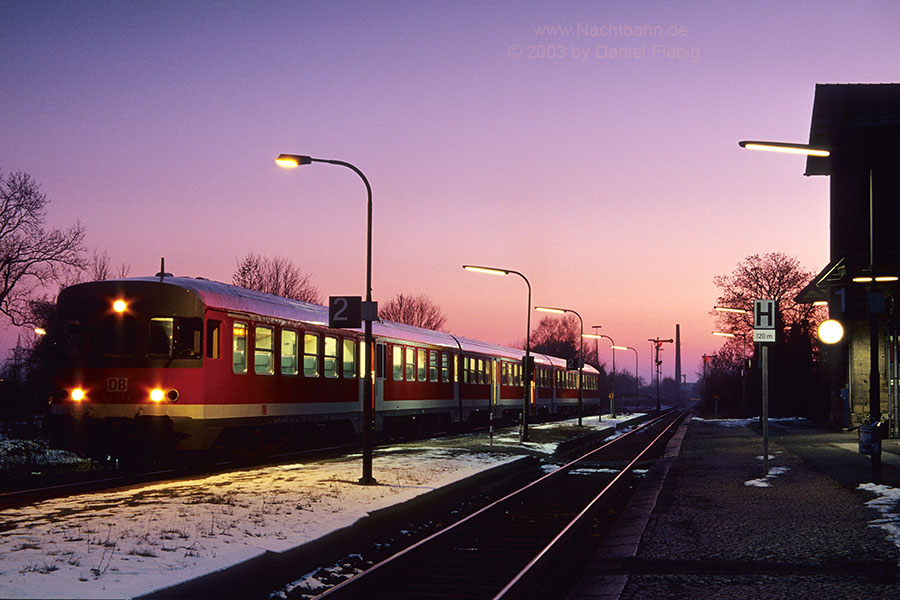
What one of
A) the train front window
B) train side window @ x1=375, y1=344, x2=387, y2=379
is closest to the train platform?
the train front window

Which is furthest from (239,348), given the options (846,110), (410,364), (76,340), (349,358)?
(846,110)

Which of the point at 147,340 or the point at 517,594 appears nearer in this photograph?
the point at 517,594

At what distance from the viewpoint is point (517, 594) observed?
8.09 m

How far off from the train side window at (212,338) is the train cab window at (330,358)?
471cm

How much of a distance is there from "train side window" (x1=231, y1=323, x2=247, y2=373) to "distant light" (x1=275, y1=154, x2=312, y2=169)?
3.67 metres

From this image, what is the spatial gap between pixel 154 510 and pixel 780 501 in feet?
28.5

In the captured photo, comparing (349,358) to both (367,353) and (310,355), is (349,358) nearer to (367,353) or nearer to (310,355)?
(310,355)

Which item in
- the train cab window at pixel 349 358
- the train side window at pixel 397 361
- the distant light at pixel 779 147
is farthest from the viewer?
the train side window at pixel 397 361

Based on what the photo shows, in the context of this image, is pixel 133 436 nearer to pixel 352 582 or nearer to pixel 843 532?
pixel 352 582

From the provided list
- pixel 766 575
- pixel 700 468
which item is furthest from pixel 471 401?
pixel 766 575

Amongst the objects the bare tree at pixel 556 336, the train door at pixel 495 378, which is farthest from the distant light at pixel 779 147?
the bare tree at pixel 556 336

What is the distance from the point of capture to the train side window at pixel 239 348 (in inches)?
668

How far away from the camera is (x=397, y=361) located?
85.5ft

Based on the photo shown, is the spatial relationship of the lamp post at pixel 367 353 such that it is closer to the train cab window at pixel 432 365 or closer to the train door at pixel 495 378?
the train cab window at pixel 432 365
